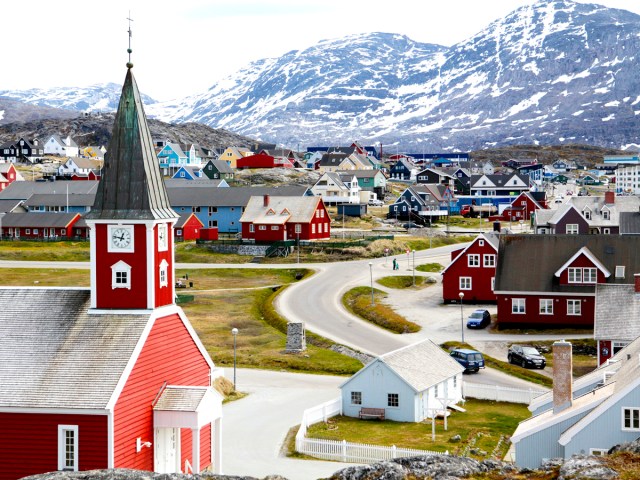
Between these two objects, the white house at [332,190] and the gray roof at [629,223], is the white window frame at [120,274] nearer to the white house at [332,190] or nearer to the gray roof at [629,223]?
the gray roof at [629,223]

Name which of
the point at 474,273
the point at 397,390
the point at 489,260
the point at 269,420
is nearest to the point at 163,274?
the point at 269,420

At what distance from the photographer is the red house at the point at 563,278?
66312 millimetres

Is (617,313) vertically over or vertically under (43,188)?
under

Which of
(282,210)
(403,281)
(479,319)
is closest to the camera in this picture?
(479,319)

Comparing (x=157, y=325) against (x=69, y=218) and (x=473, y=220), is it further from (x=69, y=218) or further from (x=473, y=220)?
(x=473, y=220)

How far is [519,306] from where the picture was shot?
67.3 meters

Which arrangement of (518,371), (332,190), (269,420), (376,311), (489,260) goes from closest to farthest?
(269,420) → (518,371) → (376,311) → (489,260) → (332,190)

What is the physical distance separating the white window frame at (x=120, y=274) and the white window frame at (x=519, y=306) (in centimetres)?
3945

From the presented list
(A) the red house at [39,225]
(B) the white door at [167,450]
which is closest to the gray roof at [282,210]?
(A) the red house at [39,225]

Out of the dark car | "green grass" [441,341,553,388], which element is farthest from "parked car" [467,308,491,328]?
the dark car

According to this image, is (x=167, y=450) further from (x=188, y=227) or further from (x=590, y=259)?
(x=188, y=227)

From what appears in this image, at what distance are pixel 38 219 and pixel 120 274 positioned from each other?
95.3 meters

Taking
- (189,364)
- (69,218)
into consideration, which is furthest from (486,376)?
(69,218)

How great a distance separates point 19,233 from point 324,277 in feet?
167
